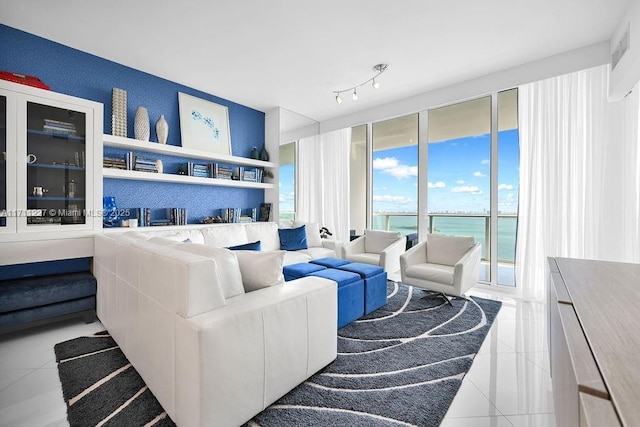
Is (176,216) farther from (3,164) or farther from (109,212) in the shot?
(3,164)

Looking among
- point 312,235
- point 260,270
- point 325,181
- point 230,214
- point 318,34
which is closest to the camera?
point 260,270

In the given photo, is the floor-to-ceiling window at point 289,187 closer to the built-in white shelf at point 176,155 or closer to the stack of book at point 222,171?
the built-in white shelf at point 176,155

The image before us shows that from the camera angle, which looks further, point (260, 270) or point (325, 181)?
point (325, 181)

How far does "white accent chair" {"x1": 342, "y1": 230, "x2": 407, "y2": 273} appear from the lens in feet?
12.6

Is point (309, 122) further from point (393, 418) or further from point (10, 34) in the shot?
point (393, 418)

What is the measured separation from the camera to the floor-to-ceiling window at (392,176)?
489cm

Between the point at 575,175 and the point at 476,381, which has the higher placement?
the point at 575,175

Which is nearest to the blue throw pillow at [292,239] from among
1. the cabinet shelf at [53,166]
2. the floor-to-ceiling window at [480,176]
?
the floor-to-ceiling window at [480,176]

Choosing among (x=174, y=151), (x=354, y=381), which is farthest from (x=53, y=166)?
(x=354, y=381)

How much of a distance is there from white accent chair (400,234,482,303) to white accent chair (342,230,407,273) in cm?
32

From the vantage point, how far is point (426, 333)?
8.36 feet

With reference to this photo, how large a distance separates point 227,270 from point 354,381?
1091mm

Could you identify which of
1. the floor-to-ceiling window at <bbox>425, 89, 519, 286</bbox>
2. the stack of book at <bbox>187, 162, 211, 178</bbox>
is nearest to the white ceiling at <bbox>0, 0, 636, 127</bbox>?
the floor-to-ceiling window at <bbox>425, 89, 519, 286</bbox>

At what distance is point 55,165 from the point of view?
276cm
